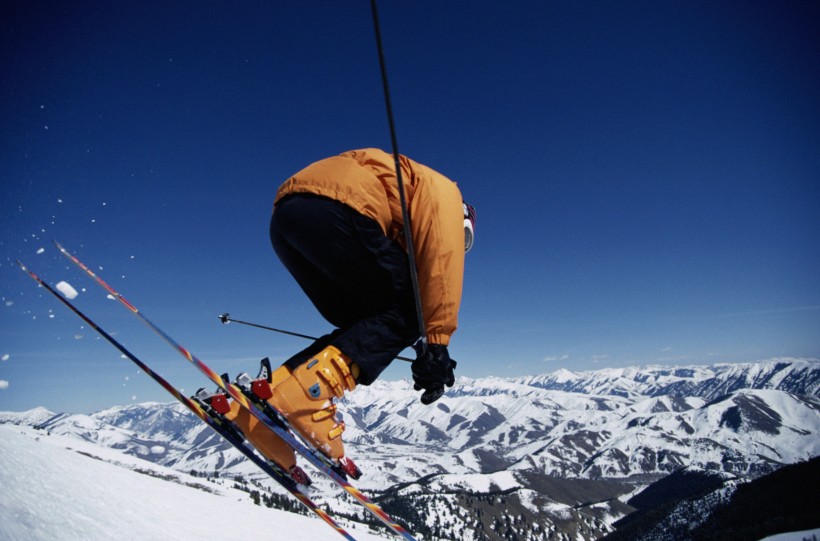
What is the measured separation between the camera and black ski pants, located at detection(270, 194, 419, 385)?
3451 mm

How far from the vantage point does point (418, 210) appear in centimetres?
358

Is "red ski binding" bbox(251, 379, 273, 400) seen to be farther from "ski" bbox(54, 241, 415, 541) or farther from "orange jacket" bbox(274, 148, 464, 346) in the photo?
"orange jacket" bbox(274, 148, 464, 346)

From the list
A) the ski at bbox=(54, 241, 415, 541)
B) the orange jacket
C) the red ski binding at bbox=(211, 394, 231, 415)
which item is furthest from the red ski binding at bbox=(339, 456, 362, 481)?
the orange jacket

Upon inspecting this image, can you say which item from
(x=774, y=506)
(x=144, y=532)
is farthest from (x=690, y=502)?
(x=144, y=532)

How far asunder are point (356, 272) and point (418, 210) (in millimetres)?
747

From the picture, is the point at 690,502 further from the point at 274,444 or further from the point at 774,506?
the point at 274,444

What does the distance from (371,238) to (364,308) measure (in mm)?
666

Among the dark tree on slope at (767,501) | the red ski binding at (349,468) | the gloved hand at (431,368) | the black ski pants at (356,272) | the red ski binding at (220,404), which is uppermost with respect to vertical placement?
the black ski pants at (356,272)

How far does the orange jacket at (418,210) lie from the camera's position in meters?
3.48

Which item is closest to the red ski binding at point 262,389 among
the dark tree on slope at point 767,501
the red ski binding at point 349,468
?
the red ski binding at point 349,468

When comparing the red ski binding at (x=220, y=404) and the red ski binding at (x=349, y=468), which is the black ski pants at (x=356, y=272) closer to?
the red ski binding at (x=220, y=404)

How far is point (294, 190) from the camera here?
3.61 metres

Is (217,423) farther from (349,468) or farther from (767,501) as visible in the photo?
(767,501)

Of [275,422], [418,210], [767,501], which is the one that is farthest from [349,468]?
[767,501]
